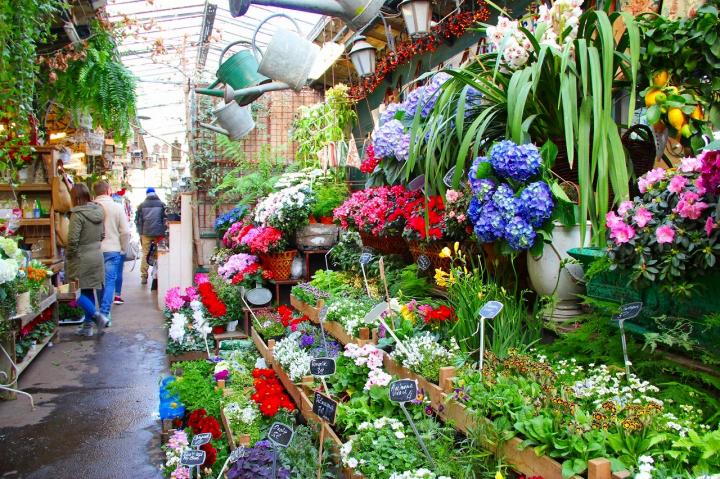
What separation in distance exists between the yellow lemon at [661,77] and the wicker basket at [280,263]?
359 centimetres

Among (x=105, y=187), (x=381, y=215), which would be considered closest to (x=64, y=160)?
(x=105, y=187)

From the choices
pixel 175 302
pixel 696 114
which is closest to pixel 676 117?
pixel 696 114

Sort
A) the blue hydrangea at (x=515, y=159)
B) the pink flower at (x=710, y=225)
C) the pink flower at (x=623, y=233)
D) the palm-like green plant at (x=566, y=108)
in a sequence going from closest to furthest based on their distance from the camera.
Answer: the pink flower at (x=710, y=225)
the pink flower at (x=623, y=233)
the palm-like green plant at (x=566, y=108)
the blue hydrangea at (x=515, y=159)

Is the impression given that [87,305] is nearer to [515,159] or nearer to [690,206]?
[515,159]

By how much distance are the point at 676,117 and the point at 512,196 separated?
25.4 inches

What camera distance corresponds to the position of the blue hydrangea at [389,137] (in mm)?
2990

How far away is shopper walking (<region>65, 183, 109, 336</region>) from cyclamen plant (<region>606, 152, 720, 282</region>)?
601 centimetres

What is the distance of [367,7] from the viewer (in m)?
2.00

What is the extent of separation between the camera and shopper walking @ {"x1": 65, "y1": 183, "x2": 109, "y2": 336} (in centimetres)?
649

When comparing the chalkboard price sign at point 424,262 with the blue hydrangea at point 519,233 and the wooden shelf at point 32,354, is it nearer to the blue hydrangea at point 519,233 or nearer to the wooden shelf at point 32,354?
the blue hydrangea at point 519,233

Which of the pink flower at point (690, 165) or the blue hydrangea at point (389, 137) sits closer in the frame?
the pink flower at point (690, 165)

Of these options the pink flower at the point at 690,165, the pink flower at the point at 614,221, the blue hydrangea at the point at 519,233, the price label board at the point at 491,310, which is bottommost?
the price label board at the point at 491,310

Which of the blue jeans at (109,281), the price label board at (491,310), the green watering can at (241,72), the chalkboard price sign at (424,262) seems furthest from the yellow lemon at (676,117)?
the blue jeans at (109,281)

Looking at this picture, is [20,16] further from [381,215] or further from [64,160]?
[64,160]
